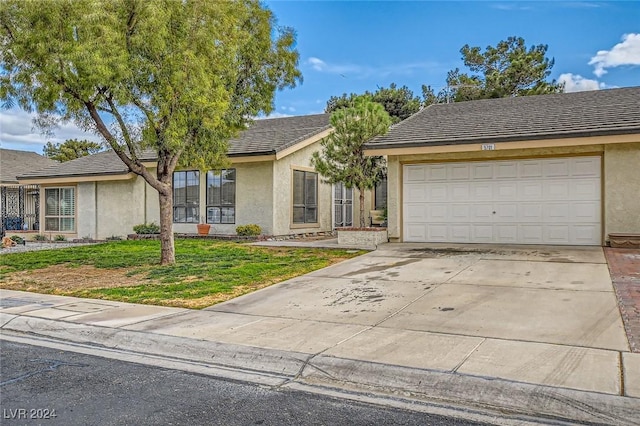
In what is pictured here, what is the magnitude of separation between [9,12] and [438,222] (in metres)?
12.0

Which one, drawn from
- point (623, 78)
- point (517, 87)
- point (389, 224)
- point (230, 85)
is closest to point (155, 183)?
point (230, 85)

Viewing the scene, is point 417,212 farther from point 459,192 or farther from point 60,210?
point 60,210

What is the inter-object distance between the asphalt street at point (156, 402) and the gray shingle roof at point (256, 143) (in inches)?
512

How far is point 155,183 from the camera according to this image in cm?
1226

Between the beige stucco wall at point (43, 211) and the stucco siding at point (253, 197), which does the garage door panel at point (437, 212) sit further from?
the beige stucco wall at point (43, 211)

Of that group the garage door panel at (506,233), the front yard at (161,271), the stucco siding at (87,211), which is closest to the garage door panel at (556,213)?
the garage door panel at (506,233)

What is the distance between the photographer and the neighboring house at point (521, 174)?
13.4 metres

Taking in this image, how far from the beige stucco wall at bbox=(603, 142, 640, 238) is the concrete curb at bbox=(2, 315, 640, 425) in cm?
1083

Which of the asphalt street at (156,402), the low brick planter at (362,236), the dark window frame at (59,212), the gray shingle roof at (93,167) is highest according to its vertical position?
the gray shingle roof at (93,167)

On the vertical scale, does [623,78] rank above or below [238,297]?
above

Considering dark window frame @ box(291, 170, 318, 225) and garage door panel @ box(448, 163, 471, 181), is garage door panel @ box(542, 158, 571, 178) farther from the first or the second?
dark window frame @ box(291, 170, 318, 225)

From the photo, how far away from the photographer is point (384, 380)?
485cm

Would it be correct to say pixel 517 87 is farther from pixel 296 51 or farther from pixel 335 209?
pixel 296 51

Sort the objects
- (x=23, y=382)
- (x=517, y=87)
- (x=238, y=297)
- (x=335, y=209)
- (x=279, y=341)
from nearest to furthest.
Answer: (x=23, y=382) < (x=279, y=341) < (x=238, y=297) < (x=335, y=209) < (x=517, y=87)
